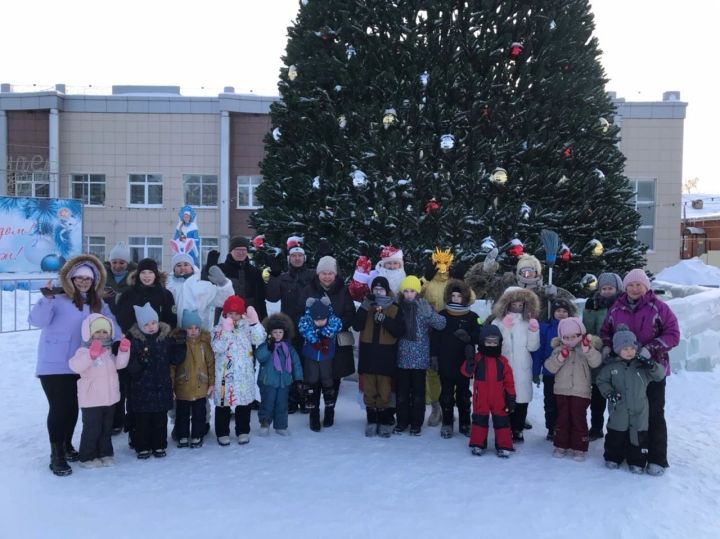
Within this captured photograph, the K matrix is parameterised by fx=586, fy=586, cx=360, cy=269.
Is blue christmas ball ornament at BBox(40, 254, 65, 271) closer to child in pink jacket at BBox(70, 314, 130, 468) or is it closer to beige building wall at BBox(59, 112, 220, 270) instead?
beige building wall at BBox(59, 112, 220, 270)

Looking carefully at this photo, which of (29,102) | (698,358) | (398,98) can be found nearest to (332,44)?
(398,98)

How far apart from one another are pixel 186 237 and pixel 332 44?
425 cm

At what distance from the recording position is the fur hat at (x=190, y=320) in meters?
5.40

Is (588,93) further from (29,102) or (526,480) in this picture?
(29,102)

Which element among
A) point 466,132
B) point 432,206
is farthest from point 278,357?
point 466,132

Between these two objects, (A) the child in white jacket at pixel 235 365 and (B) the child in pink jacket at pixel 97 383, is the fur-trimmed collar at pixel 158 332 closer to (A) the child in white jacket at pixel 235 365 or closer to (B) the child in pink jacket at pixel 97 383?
(B) the child in pink jacket at pixel 97 383

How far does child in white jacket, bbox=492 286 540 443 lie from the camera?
5492 millimetres

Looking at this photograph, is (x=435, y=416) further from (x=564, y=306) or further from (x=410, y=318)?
(x=564, y=306)

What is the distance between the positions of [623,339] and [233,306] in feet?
11.2

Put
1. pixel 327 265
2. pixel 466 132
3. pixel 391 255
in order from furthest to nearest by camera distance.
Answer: pixel 466 132 → pixel 391 255 → pixel 327 265

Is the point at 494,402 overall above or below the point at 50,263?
below

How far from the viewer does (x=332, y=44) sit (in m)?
7.06

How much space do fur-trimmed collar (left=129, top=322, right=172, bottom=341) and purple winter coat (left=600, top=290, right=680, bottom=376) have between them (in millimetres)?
3852

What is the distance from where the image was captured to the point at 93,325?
15.8 feet
